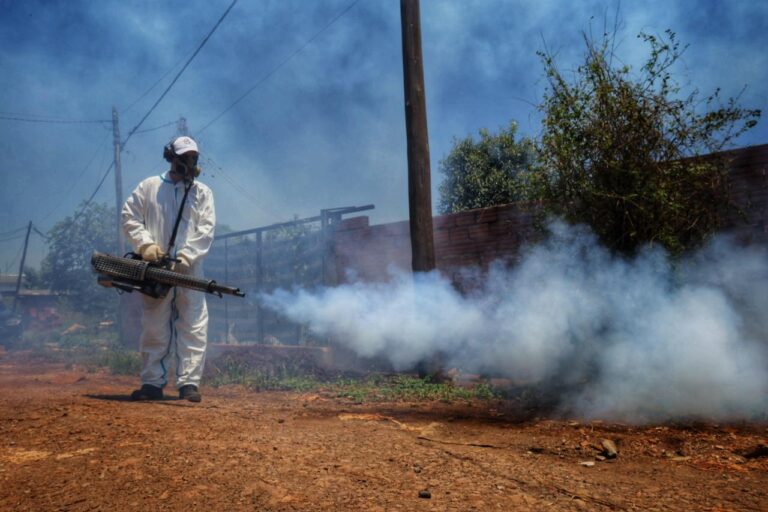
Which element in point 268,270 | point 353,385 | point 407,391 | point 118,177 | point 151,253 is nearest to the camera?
point 151,253

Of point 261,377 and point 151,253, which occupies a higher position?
point 151,253

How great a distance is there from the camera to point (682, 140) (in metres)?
5.14

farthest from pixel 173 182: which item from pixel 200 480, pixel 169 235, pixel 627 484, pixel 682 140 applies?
pixel 682 140

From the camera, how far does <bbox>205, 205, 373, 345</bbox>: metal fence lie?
933 cm

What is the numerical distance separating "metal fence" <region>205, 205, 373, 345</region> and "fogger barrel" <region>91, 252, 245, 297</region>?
14.3ft

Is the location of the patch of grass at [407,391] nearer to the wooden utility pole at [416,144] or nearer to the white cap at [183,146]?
the wooden utility pole at [416,144]

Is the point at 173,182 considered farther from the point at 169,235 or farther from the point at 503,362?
the point at 503,362

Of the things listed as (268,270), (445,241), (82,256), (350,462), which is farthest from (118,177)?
A: (350,462)

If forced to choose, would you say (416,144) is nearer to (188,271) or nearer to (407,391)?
(407,391)

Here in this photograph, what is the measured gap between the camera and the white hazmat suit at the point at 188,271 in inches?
190

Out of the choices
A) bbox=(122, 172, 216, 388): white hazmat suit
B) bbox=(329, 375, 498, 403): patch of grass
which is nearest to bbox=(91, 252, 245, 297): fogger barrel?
bbox=(122, 172, 216, 388): white hazmat suit

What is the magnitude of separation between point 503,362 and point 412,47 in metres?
4.04

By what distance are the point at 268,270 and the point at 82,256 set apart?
19020mm

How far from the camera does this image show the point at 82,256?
997 inches
